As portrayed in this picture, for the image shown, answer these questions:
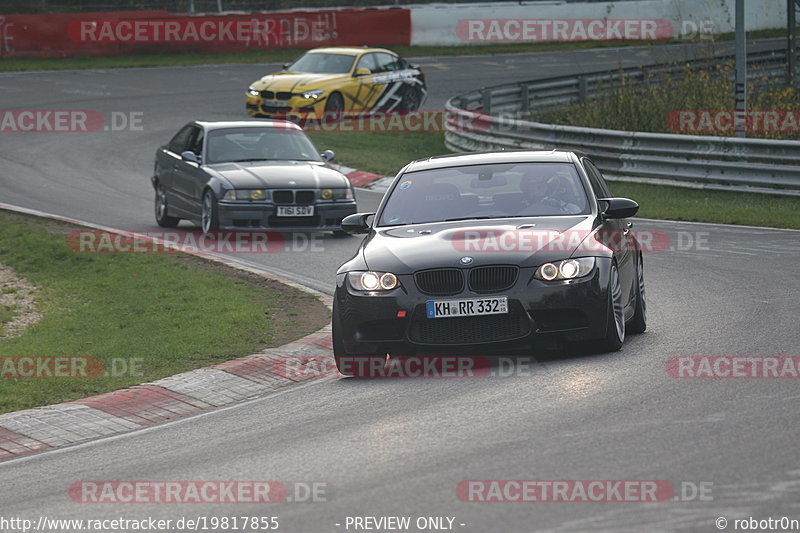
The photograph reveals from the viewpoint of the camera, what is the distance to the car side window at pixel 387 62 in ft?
102

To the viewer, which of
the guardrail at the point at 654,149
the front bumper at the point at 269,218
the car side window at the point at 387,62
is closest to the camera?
the front bumper at the point at 269,218

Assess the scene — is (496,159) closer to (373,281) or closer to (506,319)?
(373,281)

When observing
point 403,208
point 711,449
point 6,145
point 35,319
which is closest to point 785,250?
point 403,208

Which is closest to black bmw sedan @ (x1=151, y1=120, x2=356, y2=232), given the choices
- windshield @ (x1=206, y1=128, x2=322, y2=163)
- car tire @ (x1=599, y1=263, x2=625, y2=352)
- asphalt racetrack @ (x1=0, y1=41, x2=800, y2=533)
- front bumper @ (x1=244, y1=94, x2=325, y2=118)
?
windshield @ (x1=206, y1=128, x2=322, y2=163)

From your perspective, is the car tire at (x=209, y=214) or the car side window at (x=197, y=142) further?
the car side window at (x=197, y=142)

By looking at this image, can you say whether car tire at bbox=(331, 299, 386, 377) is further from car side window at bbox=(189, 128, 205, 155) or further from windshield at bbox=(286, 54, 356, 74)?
windshield at bbox=(286, 54, 356, 74)

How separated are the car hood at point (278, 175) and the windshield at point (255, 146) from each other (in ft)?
0.78

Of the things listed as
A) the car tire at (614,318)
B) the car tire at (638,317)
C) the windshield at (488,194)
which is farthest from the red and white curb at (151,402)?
the car tire at (638,317)

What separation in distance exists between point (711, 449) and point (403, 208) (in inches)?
172

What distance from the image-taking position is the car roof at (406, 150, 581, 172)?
10.7 meters

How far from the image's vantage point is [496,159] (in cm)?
1070

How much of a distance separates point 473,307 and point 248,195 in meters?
9.15

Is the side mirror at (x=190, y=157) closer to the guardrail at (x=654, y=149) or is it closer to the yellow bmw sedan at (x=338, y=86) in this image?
the guardrail at (x=654, y=149)

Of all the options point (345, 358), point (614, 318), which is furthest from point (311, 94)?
point (614, 318)
